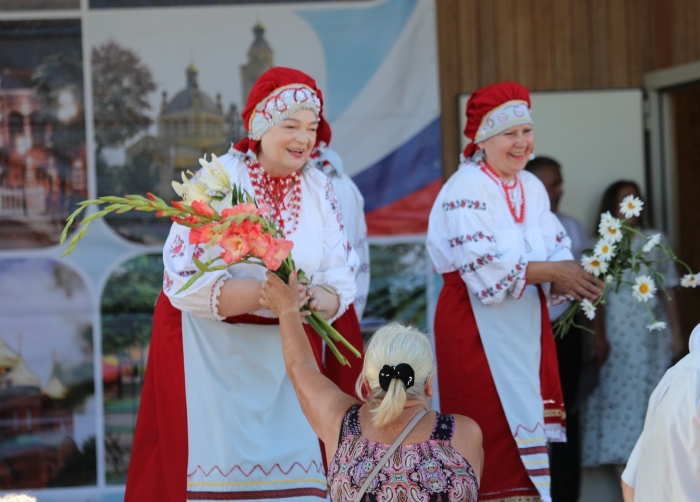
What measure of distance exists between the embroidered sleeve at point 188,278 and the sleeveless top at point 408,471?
841mm

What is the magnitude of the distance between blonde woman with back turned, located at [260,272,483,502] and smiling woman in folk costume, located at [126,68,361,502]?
722 millimetres

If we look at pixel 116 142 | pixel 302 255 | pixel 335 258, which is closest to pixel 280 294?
pixel 302 255

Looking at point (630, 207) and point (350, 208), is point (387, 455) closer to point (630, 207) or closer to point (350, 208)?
point (630, 207)

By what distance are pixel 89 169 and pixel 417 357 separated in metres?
2.89

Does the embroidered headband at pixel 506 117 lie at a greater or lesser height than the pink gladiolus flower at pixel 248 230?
greater

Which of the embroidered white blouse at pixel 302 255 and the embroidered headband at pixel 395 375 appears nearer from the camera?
the embroidered headband at pixel 395 375

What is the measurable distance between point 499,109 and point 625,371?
1.79 m

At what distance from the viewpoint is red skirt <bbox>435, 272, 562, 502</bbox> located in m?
3.44

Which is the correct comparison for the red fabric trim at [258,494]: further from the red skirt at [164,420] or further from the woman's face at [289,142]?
the woman's face at [289,142]

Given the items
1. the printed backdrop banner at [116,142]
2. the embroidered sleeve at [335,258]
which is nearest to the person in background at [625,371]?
the printed backdrop banner at [116,142]

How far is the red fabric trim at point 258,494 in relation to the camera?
301 cm

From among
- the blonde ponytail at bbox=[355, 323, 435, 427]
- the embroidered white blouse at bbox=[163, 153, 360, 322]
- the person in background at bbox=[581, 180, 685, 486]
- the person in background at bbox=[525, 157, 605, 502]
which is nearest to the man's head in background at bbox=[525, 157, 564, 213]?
the person in background at bbox=[525, 157, 605, 502]

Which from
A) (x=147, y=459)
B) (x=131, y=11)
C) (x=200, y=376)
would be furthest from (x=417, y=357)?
(x=131, y=11)

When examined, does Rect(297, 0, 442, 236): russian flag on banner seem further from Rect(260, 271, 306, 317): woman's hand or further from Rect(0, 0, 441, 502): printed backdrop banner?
Rect(260, 271, 306, 317): woman's hand
